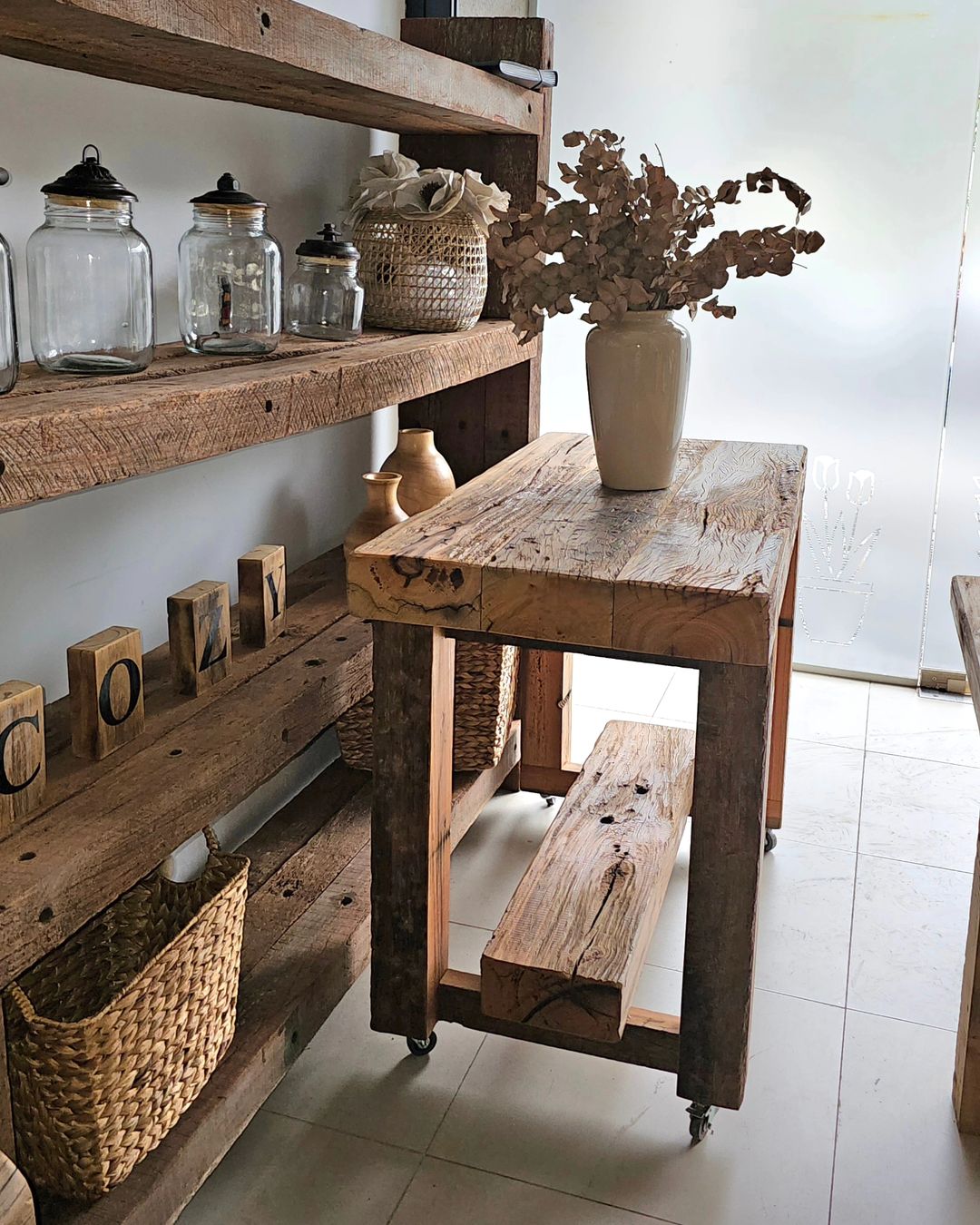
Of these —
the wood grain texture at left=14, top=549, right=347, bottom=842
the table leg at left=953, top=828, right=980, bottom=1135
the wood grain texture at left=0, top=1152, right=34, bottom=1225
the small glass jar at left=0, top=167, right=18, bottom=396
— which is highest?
the small glass jar at left=0, top=167, right=18, bottom=396

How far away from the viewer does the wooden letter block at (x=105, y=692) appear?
1.47 m

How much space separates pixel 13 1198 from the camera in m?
0.80

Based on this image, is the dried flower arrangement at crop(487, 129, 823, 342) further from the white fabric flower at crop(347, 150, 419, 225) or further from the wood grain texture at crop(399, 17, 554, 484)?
the wood grain texture at crop(399, 17, 554, 484)

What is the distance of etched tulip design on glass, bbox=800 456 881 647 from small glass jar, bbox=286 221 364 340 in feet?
6.18

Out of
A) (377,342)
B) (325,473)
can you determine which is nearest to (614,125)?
(325,473)

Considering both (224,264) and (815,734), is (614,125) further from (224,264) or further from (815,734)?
(224,264)

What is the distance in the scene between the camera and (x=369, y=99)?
1.85 meters

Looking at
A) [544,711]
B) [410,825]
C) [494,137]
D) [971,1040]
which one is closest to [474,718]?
[544,711]

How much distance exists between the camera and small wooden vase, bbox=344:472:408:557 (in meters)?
2.15

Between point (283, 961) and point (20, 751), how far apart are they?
23.1 inches

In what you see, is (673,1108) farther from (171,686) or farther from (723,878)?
(171,686)

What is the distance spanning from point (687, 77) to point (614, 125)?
23 centimetres

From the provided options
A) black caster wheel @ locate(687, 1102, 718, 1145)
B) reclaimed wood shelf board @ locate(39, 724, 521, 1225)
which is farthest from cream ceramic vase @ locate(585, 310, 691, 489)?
black caster wheel @ locate(687, 1102, 718, 1145)

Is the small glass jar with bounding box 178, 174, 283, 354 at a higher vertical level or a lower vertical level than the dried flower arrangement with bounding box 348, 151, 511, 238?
lower
